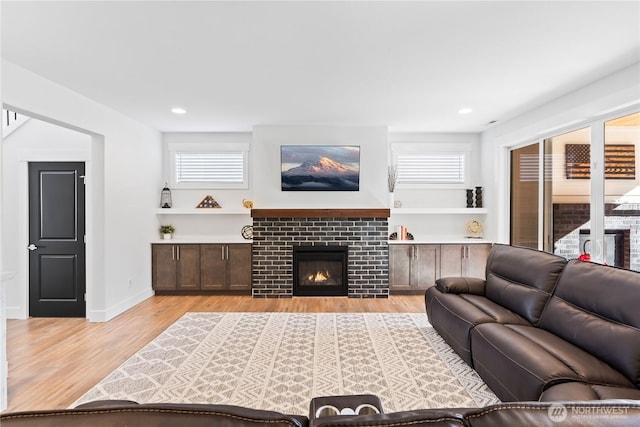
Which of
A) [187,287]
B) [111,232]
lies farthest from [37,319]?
[187,287]

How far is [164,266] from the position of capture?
526 cm

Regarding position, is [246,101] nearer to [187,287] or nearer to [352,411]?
[187,287]

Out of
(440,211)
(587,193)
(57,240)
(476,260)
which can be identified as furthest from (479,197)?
(57,240)

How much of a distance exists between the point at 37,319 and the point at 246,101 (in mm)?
3740

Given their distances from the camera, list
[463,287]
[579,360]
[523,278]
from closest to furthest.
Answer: [579,360]
[523,278]
[463,287]

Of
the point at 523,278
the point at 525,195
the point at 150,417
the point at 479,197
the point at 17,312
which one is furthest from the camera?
the point at 479,197

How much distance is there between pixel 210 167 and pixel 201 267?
1697 millimetres

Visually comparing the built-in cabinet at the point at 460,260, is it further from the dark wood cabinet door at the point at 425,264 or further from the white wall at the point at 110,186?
the white wall at the point at 110,186

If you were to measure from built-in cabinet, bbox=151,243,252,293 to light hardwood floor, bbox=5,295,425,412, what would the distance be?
0.66 ft

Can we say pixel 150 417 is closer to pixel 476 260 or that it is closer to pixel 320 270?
pixel 320 270

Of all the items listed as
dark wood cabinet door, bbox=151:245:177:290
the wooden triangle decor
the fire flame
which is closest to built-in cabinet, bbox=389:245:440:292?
the fire flame

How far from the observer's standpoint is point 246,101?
12.7 ft

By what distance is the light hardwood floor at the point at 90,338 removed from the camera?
2.54 metres

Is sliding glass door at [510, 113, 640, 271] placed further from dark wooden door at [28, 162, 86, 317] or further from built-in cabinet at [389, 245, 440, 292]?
dark wooden door at [28, 162, 86, 317]
